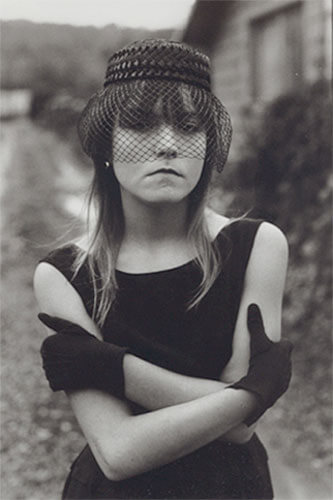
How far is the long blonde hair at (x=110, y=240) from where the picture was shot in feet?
5.57

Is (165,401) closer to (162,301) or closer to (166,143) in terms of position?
(162,301)

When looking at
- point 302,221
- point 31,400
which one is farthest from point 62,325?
point 302,221

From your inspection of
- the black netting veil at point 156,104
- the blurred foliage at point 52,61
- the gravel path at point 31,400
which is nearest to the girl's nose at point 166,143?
the black netting veil at point 156,104

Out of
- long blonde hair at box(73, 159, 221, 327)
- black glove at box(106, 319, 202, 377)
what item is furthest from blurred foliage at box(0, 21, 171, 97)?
black glove at box(106, 319, 202, 377)

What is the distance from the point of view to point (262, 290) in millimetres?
1720

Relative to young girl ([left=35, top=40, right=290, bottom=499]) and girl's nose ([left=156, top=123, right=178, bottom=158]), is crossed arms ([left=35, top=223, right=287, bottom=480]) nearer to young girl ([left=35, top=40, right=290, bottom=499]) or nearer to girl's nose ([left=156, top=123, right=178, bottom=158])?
young girl ([left=35, top=40, right=290, bottom=499])

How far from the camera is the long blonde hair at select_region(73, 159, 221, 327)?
5.57ft

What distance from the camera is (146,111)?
1.63m

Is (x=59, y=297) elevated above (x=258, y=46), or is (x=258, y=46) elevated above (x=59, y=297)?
(x=59, y=297)

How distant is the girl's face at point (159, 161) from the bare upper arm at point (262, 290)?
235mm

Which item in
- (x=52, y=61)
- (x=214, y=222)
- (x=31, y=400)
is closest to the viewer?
(x=214, y=222)

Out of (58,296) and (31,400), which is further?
(31,400)

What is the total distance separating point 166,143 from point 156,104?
91 millimetres

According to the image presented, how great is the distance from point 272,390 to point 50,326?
0.53 metres
